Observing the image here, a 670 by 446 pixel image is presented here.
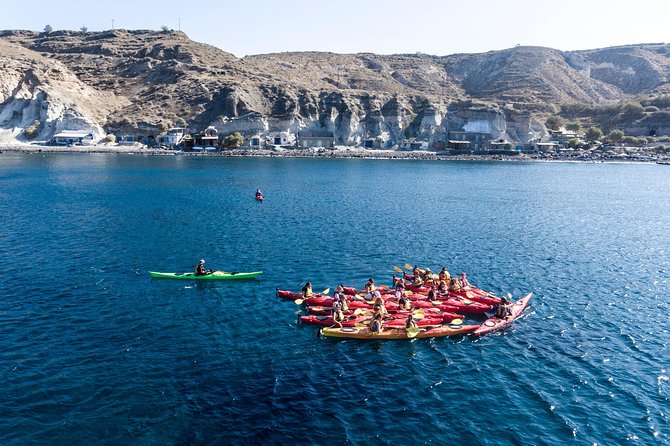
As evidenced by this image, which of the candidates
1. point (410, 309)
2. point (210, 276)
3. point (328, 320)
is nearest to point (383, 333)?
point (328, 320)

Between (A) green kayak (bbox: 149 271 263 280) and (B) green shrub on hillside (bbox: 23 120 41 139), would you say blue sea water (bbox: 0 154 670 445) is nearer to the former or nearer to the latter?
(A) green kayak (bbox: 149 271 263 280)

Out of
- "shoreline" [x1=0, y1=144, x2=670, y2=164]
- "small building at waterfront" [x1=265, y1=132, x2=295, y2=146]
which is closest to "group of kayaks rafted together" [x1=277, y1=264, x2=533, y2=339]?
"shoreline" [x1=0, y1=144, x2=670, y2=164]

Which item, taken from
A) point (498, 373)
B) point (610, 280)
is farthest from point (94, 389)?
point (610, 280)

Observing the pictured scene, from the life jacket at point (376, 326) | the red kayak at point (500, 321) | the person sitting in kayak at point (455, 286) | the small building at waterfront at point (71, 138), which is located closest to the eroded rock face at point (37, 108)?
the small building at waterfront at point (71, 138)

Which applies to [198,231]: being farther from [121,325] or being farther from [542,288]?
[542,288]

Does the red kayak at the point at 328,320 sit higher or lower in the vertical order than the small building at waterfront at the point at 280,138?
lower

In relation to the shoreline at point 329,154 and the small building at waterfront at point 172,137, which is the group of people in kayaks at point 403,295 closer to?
the shoreline at point 329,154
